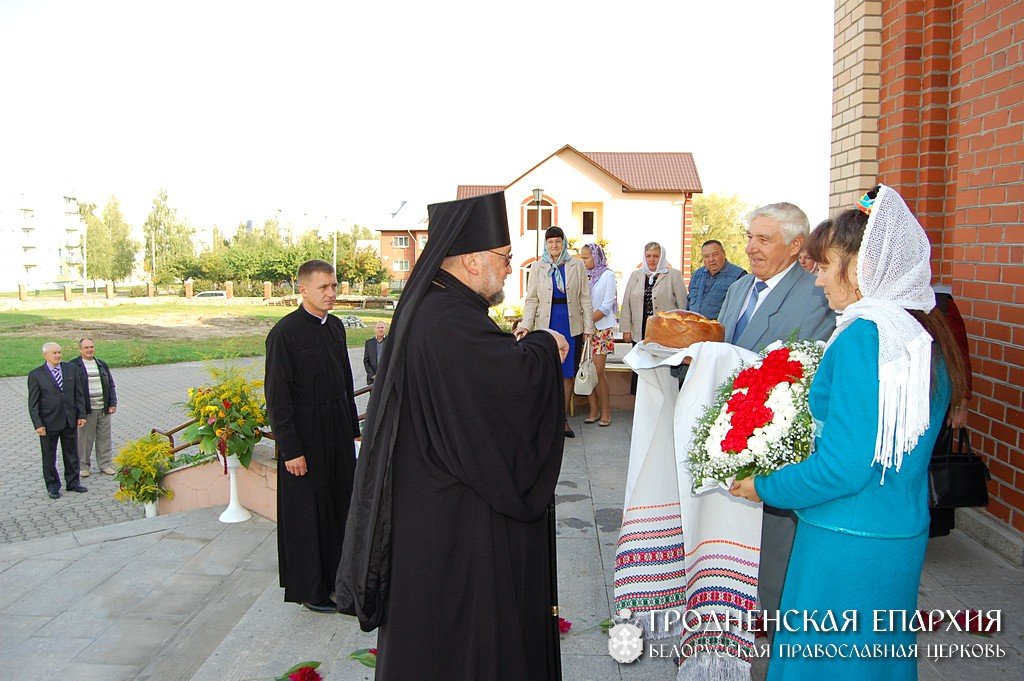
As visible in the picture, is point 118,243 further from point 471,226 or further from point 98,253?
point 471,226

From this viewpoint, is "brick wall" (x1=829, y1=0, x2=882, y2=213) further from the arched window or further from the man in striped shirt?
the arched window

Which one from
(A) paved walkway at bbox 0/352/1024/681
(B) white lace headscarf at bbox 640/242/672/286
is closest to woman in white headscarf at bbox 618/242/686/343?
(B) white lace headscarf at bbox 640/242/672/286

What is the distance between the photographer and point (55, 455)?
12.8 m

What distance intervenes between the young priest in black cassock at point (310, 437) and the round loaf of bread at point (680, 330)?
6.88 feet

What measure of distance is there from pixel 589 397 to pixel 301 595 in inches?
203

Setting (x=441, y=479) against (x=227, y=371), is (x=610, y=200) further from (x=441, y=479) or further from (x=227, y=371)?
(x=441, y=479)

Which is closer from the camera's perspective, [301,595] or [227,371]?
[301,595]

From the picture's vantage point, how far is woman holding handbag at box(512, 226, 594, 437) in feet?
27.2

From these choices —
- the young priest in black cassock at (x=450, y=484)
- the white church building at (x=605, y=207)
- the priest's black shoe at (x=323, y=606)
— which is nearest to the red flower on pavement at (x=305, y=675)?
the priest's black shoe at (x=323, y=606)

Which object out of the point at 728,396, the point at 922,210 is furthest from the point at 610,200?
the point at 728,396

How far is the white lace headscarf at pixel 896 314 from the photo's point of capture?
2.07 meters

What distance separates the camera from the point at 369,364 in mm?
13531

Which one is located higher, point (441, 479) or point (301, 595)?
point (441, 479)

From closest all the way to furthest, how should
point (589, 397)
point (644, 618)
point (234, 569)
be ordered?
point (644, 618)
point (234, 569)
point (589, 397)
